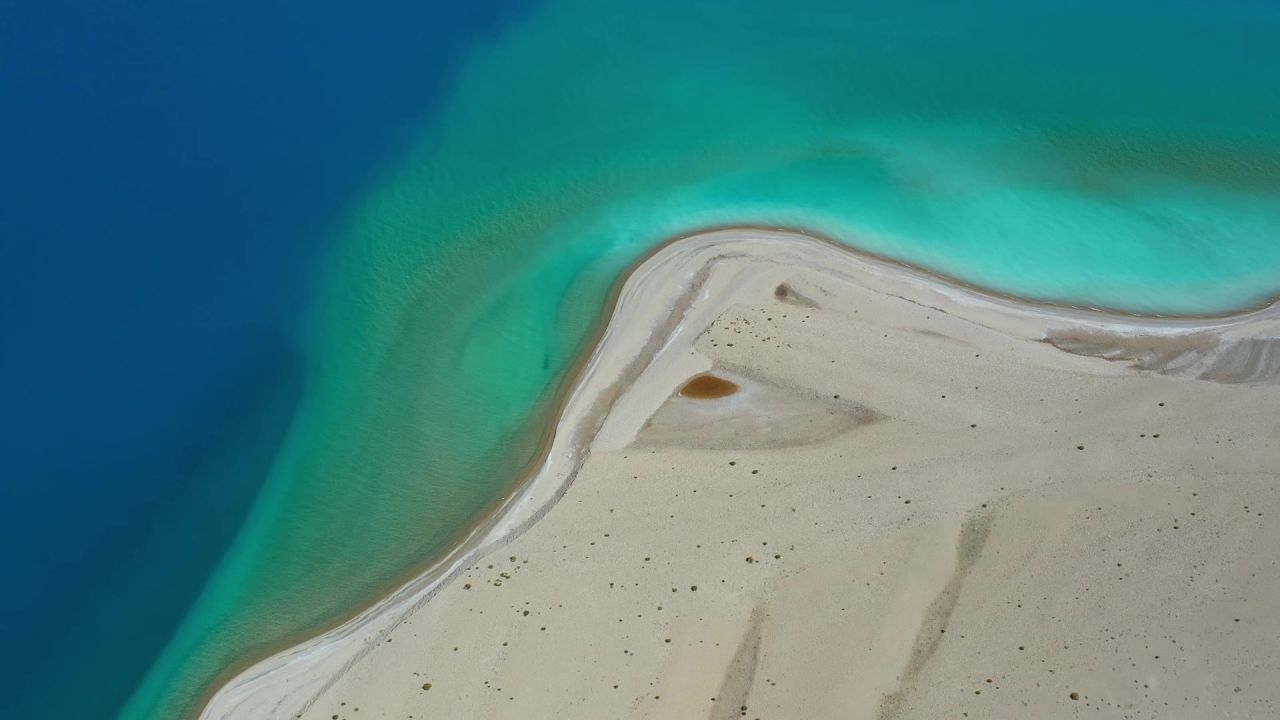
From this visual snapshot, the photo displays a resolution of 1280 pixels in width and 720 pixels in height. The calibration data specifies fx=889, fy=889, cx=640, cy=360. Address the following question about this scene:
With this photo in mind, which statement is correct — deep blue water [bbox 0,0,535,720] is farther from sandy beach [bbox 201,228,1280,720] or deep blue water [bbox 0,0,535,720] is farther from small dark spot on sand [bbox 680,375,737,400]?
small dark spot on sand [bbox 680,375,737,400]

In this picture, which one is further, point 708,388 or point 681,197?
point 681,197

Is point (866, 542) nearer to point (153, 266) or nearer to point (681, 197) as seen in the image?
point (681, 197)

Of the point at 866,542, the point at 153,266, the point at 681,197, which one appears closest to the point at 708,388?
the point at 866,542

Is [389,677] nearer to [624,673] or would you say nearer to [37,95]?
[624,673]

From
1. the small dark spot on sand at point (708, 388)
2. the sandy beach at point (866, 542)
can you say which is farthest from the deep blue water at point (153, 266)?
the small dark spot on sand at point (708, 388)

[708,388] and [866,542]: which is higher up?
[708,388]

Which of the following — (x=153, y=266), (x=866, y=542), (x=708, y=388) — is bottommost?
(x=866, y=542)
